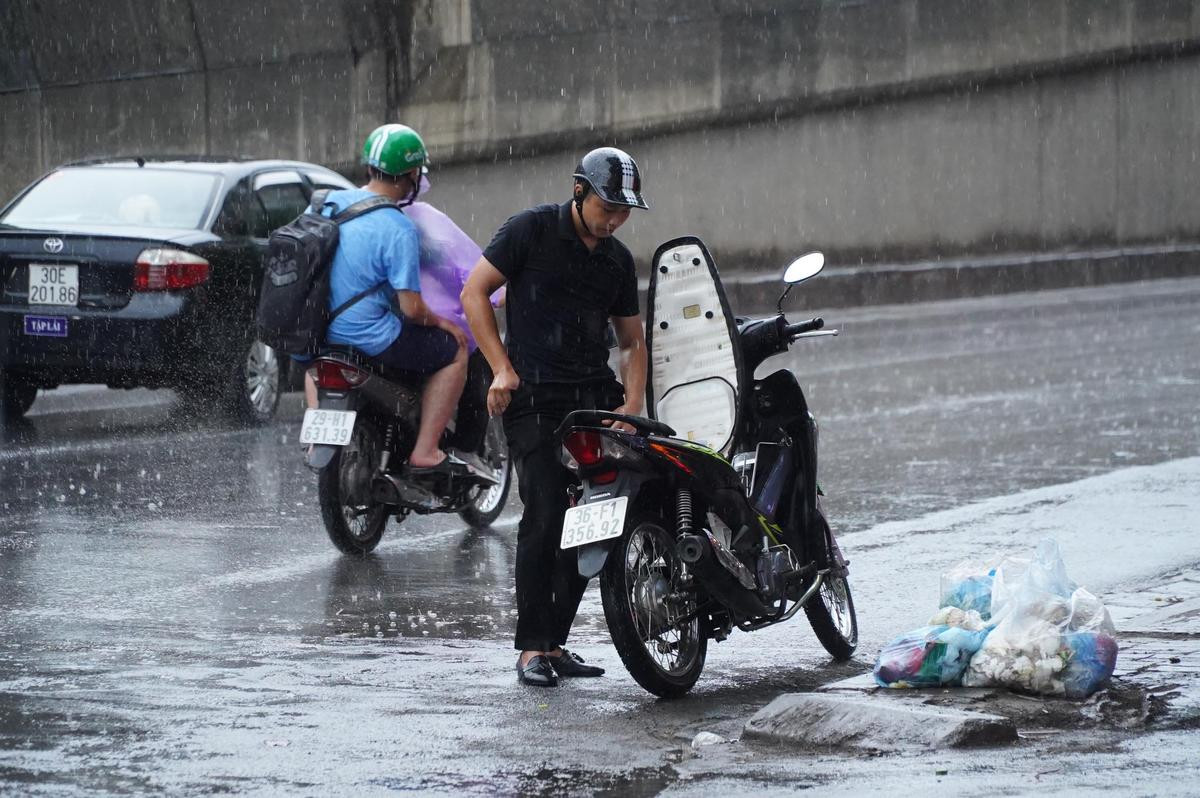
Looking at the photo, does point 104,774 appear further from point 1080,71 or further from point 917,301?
point 1080,71

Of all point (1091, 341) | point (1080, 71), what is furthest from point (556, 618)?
point (1080, 71)

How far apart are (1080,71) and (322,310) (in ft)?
71.5

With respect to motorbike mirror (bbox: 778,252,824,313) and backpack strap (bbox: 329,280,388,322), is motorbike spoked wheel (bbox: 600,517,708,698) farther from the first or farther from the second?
backpack strap (bbox: 329,280,388,322)

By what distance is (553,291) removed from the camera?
691cm

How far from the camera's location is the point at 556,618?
685cm

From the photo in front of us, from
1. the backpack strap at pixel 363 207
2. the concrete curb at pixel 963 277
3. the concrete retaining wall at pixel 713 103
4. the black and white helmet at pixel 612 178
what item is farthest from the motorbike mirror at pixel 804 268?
the concrete retaining wall at pixel 713 103

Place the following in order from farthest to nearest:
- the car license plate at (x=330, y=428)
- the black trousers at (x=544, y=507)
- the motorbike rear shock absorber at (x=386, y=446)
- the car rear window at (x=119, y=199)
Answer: the car rear window at (x=119, y=199) → the motorbike rear shock absorber at (x=386, y=446) → the car license plate at (x=330, y=428) → the black trousers at (x=544, y=507)

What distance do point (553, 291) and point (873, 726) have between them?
1870mm

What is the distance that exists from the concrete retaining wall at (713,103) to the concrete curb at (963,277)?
0.84 meters

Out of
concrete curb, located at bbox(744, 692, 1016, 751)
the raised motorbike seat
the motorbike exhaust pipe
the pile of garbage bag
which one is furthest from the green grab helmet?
concrete curb, located at bbox(744, 692, 1016, 751)

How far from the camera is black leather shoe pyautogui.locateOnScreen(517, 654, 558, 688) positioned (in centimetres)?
661

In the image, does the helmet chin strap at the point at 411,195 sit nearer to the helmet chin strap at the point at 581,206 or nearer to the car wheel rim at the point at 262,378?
the helmet chin strap at the point at 581,206

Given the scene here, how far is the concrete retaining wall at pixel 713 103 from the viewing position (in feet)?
75.9

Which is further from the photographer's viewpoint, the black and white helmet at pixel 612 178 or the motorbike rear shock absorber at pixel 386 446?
the motorbike rear shock absorber at pixel 386 446
